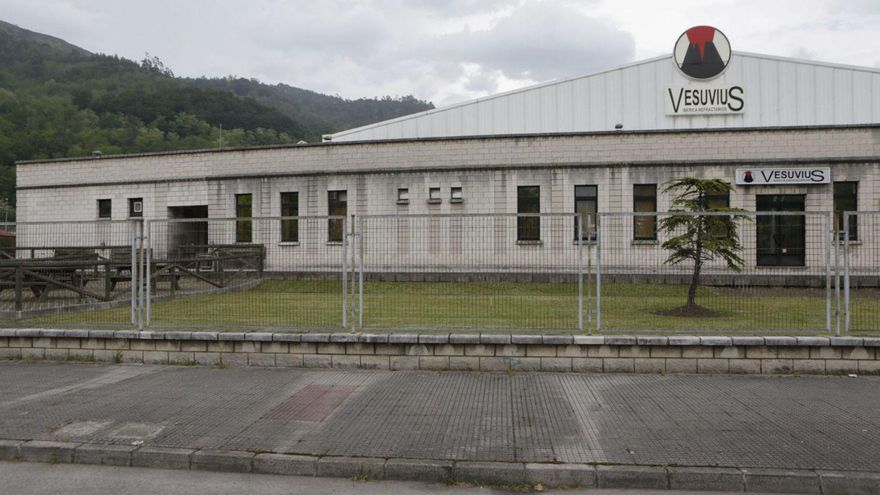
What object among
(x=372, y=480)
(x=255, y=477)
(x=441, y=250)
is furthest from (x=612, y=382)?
(x=255, y=477)

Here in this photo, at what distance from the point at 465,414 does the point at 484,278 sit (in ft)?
10.5

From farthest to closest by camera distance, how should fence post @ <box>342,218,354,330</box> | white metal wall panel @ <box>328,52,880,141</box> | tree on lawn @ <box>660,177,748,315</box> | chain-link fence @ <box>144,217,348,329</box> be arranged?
white metal wall panel @ <box>328,52,880,141</box> < tree on lawn @ <box>660,177,748,315</box> < chain-link fence @ <box>144,217,348,329</box> < fence post @ <box>342,218,354,330</box>

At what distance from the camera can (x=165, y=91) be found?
7700 centimetres

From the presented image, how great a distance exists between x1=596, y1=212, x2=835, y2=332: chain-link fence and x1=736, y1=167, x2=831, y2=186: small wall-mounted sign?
1215cm

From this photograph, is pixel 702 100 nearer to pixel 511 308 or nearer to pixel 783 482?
pixel 511 308

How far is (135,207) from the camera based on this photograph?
90.6 ft

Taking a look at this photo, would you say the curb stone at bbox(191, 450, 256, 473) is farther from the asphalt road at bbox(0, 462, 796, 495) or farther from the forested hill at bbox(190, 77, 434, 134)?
the forested hill at bbox(190, 77, 434, 134)

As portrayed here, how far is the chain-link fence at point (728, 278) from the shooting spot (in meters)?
9.02

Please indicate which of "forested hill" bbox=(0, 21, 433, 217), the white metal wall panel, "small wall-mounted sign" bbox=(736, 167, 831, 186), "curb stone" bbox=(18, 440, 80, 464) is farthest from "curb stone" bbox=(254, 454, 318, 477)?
"forested hill" bbox=(0, 21, 433, 217)

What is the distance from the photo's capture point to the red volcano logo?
1086 inches

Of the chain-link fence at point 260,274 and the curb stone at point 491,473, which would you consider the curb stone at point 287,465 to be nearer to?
the curb stone at point 491,473

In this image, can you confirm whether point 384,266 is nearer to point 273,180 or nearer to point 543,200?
point 543,200

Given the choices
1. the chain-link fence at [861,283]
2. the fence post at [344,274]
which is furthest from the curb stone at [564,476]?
the chain-link fence at [861,283]

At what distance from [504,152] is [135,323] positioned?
1642 cm
